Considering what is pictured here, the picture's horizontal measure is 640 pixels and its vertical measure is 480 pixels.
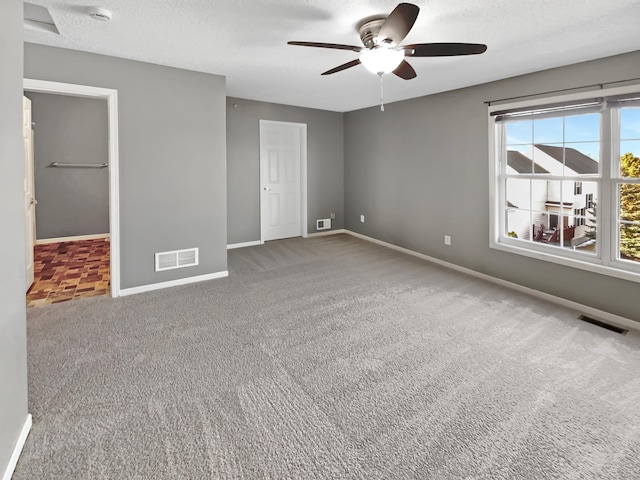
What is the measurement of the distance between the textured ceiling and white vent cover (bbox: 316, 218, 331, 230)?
3.14 meters

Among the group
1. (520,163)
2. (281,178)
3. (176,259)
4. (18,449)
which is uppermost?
(281,178)

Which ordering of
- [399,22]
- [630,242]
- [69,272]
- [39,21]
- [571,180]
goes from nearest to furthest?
[399,22]
[39,21]
[630,242]
[571,180]
[69,272]

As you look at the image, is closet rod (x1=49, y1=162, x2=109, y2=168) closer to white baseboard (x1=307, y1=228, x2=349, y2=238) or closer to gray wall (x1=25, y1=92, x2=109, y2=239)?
gray wall (x1=25, y1=92, x2=109, y2=239)

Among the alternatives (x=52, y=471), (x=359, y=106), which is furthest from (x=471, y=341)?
(x=359, y=106)

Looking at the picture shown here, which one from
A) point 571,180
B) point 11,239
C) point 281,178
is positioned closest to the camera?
point 11,239

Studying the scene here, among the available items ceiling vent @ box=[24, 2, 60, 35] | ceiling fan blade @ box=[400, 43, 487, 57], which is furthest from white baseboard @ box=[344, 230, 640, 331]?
ceiling vent @ box=[24, 2, 60, 35]

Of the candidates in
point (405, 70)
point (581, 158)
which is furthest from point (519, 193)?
point (405, 70)

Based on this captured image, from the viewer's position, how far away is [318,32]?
8.86 feet

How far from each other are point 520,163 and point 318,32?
2.65 m

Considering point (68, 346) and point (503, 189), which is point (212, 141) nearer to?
point (68, 346)

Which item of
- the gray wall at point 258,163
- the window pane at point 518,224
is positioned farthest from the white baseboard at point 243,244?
the window pane at point 518,224

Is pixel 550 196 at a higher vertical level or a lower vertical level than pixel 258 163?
lower

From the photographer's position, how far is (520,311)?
3.34m

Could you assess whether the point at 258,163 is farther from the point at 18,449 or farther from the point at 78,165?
the point at 18,449
